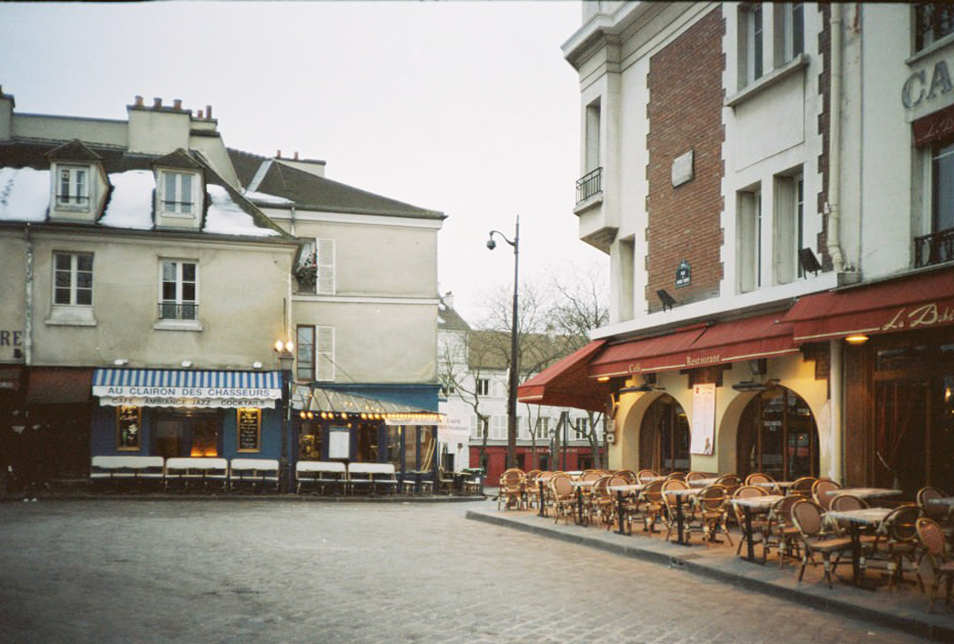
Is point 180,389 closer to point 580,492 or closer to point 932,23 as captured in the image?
point 580,492

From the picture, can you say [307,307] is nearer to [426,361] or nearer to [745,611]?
[426,361]

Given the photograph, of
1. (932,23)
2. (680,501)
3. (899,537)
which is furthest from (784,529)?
(932,23)

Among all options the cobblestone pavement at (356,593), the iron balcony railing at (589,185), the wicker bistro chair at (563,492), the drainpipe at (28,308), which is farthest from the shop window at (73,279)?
the wicker bistro chair at (563,492)

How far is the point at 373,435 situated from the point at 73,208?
1138cm

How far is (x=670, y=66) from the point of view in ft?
56.3

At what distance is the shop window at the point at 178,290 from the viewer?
2583cm

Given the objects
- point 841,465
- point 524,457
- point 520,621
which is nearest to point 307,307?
point 841,465

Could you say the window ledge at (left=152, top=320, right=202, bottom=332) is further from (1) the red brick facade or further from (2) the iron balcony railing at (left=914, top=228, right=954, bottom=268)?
(2) the iron balcony railing at (left=914, top=228, right=954, bottom=268)

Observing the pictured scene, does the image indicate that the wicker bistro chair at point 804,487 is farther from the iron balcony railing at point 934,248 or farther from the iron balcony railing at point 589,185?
the iron balcony railing at point 589,185

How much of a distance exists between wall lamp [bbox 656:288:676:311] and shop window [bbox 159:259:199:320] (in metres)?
14.7

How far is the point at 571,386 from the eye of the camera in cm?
1953

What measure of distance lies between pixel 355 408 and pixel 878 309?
728 inches

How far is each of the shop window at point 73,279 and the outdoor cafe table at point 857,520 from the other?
2194 centimetres

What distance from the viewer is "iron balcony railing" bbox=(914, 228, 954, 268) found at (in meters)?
10.8
